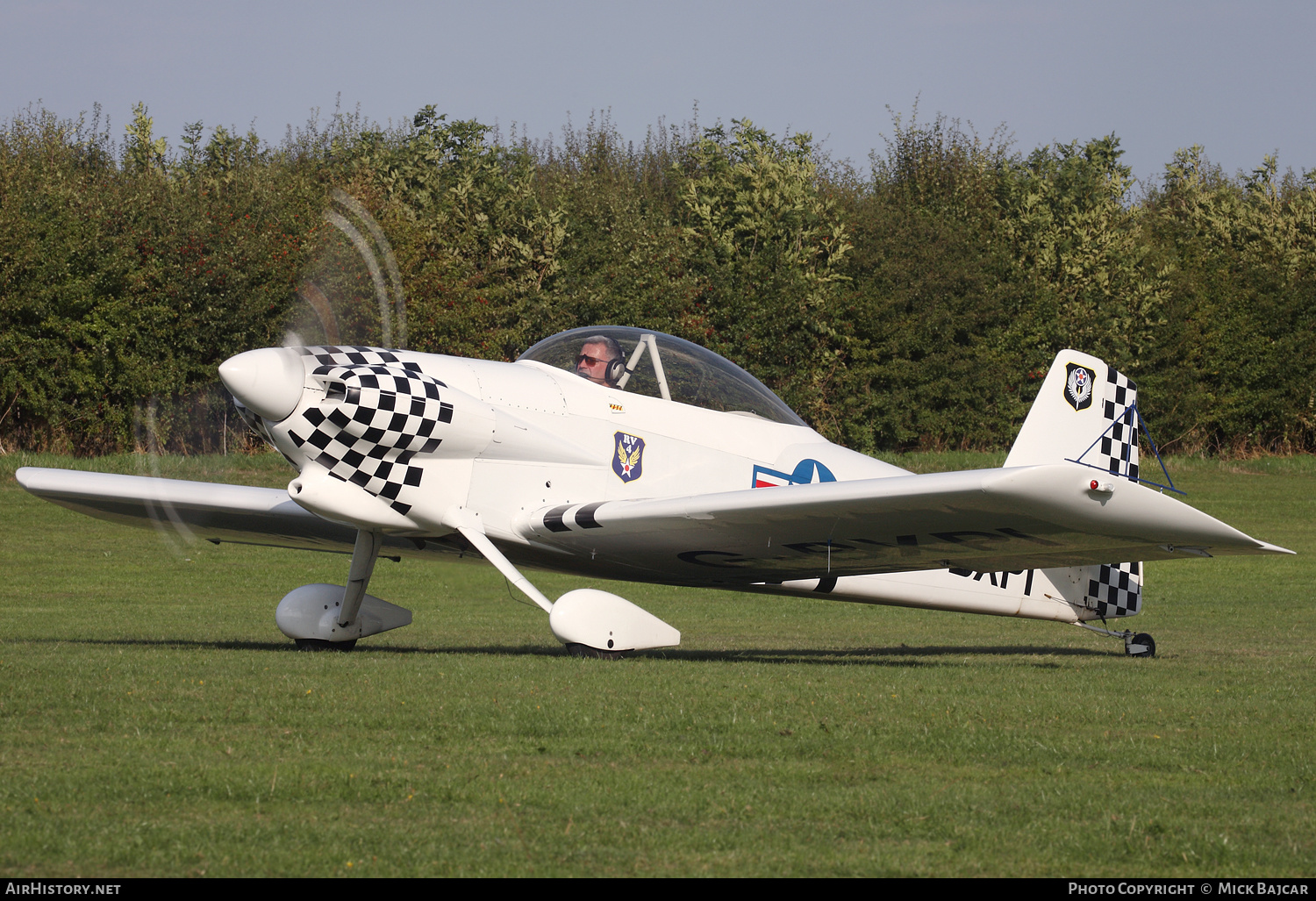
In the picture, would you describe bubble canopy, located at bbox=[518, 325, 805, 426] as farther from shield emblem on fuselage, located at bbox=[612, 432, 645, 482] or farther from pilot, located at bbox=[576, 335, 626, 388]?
shield emblem on fuselage, located at bbox=[612, 432, 645, 482]

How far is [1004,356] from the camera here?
43.2 m

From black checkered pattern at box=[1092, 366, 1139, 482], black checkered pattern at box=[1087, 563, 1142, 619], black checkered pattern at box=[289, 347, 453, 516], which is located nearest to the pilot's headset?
black checkered pattern at box=[289, 347, 453, 516]

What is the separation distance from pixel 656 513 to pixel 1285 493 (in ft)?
113

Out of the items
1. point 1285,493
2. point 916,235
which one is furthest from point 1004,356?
point 1285,493

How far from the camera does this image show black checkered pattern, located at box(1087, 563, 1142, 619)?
1180cm

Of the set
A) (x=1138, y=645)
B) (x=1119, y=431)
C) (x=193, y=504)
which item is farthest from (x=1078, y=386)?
(x=193, y=504)

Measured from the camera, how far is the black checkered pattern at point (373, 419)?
8.72 meters

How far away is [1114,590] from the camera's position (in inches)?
469

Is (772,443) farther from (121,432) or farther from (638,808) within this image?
(121,432)

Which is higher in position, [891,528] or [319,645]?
[891,528]

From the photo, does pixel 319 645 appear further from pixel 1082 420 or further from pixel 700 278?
pixel 700 278

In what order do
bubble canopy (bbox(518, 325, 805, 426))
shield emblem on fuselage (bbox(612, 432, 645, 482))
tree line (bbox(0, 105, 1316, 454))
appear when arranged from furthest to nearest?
tree line (bbox(0, 105, 1316, 454)) → bubble canopy (bbox(518, 325, 805, 426)) → shield emblem on fuselage (bbox(612, 432, 645, 482))

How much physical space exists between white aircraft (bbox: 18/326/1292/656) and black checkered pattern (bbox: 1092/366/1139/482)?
0.8 inches

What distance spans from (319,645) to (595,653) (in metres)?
2.41
